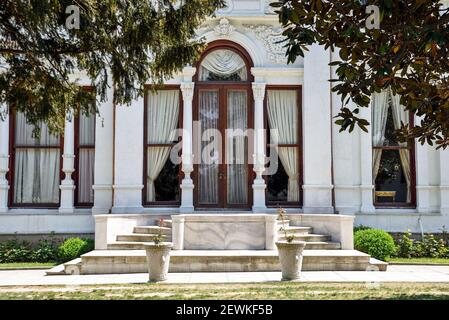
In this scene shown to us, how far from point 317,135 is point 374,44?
887cm

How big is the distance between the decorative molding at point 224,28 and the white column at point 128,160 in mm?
2959

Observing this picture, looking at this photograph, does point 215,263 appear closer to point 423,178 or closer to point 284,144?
point 284,144

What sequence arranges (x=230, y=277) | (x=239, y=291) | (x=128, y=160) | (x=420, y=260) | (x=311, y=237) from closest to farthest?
1. (x=239, y=291)
2. (x=230, y=277)
3. (x=311, y=237)
4. (x=420, y=260)
5. (x=128, y=160)

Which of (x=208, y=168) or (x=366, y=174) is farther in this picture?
(x=208, y=168)

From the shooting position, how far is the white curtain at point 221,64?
16.3 meters

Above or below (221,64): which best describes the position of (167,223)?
below

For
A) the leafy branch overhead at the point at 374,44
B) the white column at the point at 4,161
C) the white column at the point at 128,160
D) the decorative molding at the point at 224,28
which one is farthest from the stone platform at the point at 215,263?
the decorative molding at the point at 224,28

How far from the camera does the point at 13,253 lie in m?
14.7

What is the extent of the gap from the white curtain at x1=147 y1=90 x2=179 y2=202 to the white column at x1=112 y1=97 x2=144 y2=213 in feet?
1.71

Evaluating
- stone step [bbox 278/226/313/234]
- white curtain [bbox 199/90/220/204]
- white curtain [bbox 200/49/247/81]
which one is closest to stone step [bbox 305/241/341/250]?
stone step [bbox 278/226/313/234]

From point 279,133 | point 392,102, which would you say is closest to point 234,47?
point 279,133

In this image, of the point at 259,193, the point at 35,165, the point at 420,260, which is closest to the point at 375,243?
the point at 420,260

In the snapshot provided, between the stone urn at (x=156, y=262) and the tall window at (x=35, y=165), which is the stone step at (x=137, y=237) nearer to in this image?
the stone urn at (x=156, y=262)

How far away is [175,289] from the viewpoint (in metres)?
9.65
